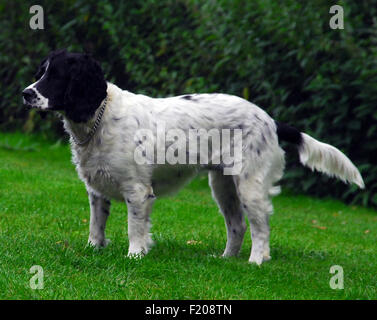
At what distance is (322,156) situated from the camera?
6.02 m

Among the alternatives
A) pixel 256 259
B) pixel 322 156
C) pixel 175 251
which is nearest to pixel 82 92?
pixel 175 251

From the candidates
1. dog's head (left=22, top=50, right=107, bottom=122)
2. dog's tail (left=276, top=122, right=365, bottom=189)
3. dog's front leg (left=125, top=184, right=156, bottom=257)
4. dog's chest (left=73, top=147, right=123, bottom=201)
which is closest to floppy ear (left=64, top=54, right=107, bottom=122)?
dog's head (left=22, top=50, right=107, bottom=122)

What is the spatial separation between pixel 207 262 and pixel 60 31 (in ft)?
27.9

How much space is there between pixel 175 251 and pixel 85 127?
135 centimetres

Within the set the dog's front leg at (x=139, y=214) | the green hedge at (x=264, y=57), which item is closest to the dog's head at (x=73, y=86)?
the dog's front leg at (x=139, y=214)

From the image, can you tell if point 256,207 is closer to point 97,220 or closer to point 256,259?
point 256,259

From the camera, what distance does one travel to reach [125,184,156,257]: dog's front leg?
541cm

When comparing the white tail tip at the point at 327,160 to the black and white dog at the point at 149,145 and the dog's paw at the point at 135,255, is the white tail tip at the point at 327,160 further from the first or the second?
the dog's paw at the point at 135,255

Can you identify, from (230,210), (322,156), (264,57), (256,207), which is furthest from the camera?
(264,57)

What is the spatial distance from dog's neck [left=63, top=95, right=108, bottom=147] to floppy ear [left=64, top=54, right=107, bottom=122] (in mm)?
55

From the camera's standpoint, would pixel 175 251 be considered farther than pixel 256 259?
Yes

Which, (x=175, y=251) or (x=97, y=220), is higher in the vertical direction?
(x=97, y=220)
